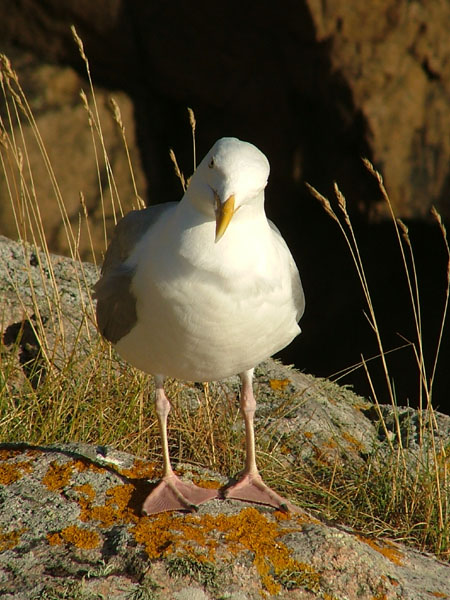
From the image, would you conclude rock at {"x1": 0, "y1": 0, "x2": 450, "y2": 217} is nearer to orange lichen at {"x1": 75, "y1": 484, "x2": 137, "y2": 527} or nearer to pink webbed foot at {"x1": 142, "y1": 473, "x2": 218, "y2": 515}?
pink webbed foot at {"x1": 142, "y1": 473, "x2": 218, "y2": 515}

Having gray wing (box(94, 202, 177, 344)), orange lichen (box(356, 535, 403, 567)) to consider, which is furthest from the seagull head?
orange lichen (box(356, 535, 403, 567))

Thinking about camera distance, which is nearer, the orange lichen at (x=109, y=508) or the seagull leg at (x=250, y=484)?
the orange lichen at (x=109, y=508)

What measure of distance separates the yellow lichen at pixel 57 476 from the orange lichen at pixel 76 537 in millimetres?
228

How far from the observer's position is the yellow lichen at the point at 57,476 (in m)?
2.72

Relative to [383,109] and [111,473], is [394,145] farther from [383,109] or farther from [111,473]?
[111,473]

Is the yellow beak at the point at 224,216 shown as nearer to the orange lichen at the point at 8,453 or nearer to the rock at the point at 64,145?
the orange lichen at the point at 8,453

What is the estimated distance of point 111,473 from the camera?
2.86 m

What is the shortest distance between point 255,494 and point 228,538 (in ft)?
1.26

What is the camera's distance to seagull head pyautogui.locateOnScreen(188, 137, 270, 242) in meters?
2.43

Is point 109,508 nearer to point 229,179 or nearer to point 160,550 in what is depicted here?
point 160,550

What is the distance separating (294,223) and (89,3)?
2453 millimetres

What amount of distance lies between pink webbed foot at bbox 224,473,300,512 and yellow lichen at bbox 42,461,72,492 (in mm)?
530

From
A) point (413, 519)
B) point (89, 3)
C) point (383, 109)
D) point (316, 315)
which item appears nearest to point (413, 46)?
point (383, 109)

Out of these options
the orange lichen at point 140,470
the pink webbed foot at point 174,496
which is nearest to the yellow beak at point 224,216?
the pink webbed foot at point 174,496
